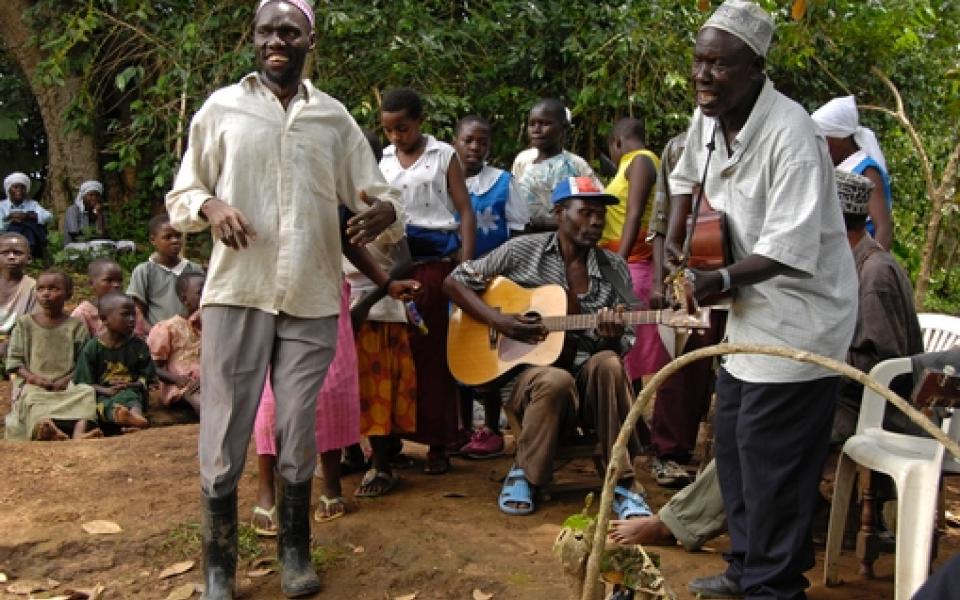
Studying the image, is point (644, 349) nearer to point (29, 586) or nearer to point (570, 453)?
point (570, 453)

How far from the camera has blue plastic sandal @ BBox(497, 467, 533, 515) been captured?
15.8 ft

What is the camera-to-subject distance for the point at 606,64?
9.31m

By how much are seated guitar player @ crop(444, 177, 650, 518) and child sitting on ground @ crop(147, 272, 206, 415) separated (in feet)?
9.33

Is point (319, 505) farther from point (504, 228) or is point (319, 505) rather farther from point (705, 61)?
point (705, 61)

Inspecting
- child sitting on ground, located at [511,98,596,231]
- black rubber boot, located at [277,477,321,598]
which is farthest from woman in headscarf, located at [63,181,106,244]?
black rubber boot, located at [277,477,321,598]

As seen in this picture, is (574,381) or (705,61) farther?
(574,381)

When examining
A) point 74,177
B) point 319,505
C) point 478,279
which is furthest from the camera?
point 74,177

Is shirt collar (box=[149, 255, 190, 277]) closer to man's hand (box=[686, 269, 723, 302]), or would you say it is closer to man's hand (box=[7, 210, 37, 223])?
man's hand (box=[7, 210, 37, 223])

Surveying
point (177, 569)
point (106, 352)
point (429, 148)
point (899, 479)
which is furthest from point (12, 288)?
point (899, 479)

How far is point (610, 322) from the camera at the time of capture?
15.2 ft

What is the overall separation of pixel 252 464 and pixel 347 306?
4.19ft

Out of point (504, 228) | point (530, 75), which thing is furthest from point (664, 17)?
point (504, 228)

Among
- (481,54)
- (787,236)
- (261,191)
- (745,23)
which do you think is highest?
(481,54)

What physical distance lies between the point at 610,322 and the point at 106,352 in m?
3.81
